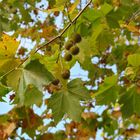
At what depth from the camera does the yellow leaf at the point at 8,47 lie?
76.2 inches

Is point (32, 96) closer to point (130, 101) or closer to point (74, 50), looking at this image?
point (74, 50)

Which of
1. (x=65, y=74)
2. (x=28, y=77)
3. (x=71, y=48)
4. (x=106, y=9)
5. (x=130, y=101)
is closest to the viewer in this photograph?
(x=28, y=77)

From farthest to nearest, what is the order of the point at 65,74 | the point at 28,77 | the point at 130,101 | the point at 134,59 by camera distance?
1. the point at 130,101
2. the point at 134,59
3. the point at 65,74
4. the point at 28,77

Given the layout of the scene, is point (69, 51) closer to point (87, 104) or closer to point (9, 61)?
point (9, 61)

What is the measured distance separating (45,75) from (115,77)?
91cm

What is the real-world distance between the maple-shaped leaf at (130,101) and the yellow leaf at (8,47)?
3.53 ft

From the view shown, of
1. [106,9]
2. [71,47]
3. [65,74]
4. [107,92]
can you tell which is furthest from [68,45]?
[107,92]

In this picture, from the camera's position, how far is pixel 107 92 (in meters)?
2.86

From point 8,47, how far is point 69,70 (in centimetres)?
39

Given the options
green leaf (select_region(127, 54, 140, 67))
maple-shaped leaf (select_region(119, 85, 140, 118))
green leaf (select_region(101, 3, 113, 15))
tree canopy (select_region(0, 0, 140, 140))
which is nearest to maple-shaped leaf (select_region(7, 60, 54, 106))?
tree canopy (select_region(0, 0, 140, 140))

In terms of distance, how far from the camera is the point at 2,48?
1.95 meters

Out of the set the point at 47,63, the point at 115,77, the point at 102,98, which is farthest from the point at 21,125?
the point at 47,63

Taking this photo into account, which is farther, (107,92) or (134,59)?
(107,92)

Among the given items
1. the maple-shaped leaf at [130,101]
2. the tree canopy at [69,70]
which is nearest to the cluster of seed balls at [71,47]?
the tree canopy at [69,70]
